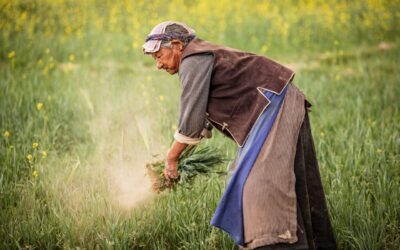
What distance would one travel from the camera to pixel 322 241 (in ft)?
9.66

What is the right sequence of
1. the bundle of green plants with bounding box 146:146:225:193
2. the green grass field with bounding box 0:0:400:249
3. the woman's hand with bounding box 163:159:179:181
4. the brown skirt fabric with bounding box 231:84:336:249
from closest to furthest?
1. the brown skirt fabric with bounding box 231:84:336:249
2. the woman's hand with bounding box 163:159:179:181
3. the bundle of green plants with bounding box 146:146:225:193
4. the green grass field with bounding box 0:0:400:249

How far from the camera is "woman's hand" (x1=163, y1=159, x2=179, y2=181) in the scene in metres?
2.86

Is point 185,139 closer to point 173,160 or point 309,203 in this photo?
point 173,160

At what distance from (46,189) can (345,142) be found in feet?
8.54

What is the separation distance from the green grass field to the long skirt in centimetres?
63

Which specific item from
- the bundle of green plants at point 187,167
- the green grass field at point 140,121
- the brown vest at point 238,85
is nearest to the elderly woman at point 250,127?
the brown vest at point 238,85

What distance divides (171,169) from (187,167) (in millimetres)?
338

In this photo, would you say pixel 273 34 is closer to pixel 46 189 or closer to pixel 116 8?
pixel 116 8

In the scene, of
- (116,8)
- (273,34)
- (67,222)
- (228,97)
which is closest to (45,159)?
(67,222)

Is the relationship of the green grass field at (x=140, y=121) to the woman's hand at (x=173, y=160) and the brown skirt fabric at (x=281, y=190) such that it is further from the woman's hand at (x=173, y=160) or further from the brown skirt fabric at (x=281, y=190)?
the brown skirt fabric at (x=281, y=190)

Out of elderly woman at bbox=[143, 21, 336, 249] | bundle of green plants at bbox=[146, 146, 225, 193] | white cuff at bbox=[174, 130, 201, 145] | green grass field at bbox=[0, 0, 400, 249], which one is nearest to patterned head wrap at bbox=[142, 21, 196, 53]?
elderly woman at bbox=[143, 21, 336, 249]

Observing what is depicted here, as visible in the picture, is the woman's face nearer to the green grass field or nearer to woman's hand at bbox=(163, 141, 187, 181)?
woman's hand at bbox=(163, 141, 187, 181)

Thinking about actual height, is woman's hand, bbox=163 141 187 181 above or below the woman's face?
below

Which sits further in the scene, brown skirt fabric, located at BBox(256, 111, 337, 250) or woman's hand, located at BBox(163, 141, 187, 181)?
woman's hand, located at BBox(163, 141, 187, 181)
